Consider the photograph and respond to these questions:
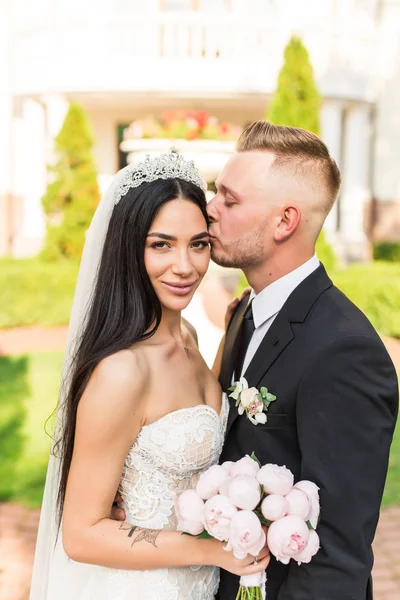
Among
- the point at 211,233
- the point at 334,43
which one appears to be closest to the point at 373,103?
the point at 334,43

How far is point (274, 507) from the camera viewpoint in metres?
1.74

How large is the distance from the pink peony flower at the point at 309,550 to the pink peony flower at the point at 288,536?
3cm

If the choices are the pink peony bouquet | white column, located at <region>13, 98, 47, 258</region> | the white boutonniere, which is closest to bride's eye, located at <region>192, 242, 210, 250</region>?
the white boutonniere

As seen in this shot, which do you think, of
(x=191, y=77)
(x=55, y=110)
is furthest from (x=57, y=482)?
(x=55, y=110)

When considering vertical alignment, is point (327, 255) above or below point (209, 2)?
below

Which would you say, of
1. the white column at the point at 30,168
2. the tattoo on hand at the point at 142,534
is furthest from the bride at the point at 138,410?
the white column at the point at 30,168

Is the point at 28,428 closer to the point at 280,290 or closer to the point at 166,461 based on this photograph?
the point at 166,461

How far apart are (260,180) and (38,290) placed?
28.9ft

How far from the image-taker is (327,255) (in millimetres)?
10398

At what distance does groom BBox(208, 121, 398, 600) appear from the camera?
1.89 m

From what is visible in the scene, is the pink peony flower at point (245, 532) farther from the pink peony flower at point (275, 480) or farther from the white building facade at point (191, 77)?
the white building facade at point (191, 77)

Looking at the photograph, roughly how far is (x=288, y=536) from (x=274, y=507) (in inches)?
3.0

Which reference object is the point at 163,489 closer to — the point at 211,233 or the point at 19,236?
the point at 211,233

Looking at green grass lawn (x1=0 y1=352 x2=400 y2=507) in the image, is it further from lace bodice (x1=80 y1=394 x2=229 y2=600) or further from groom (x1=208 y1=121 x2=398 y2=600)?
groom (x1=208 y1=121 x2=398 y2=600)
